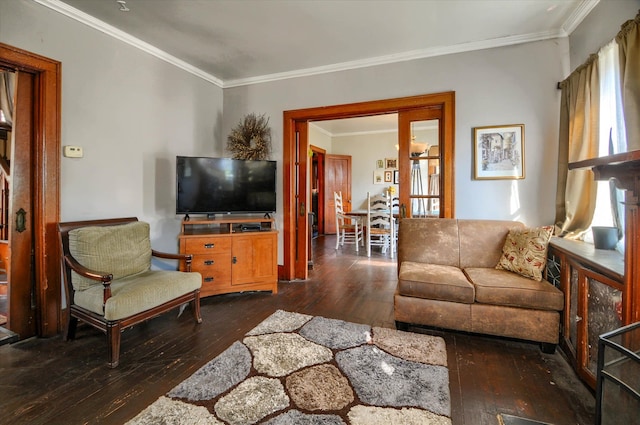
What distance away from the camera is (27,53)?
2.22m

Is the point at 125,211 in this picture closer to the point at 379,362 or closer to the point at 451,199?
the point at 379,362

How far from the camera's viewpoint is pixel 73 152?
8.21 feet

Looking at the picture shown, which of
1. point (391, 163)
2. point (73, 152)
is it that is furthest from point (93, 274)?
point (391, 163)

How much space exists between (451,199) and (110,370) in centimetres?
324

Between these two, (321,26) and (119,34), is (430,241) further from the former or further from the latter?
(119,34)

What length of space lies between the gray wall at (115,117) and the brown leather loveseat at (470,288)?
2737 millimetres

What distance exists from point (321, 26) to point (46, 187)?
8.89 feet

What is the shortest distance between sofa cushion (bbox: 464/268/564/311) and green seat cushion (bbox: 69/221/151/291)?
2.80m

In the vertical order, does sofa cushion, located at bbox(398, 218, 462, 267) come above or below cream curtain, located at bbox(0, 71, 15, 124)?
below

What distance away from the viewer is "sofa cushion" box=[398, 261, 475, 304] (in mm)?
2250

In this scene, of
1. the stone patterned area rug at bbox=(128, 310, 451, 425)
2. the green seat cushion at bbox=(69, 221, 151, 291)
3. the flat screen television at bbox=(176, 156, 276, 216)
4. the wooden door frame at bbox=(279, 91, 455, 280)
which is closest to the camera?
the stone patterned area rug at bbox=(128, 310, 451, 425)

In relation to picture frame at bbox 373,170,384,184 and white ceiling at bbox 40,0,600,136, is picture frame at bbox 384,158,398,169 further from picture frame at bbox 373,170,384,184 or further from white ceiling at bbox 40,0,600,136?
white ceiling at bbox 40,0,600,136

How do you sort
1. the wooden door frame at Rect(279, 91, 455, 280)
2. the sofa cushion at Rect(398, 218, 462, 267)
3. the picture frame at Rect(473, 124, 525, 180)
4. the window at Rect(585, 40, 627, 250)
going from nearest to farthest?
1. the window at Rect(585, 40, 627, 250)
2. the sofa cushion at Rect(398, 218, 462, 267)
3. the picture frame at Rect(473, 124, 525, 180)
4. the wooden door frame at Rect(279, 91, 455, 280)

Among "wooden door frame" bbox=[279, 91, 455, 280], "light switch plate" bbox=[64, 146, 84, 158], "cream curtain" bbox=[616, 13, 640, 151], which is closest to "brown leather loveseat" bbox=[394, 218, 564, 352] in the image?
"cream curtain" bbox=[616, 13, 640, 151]
